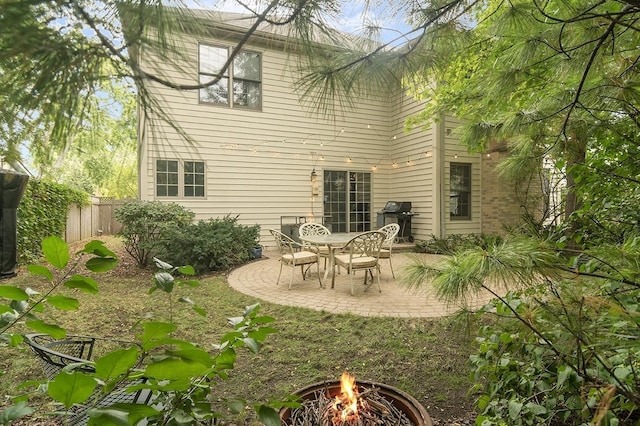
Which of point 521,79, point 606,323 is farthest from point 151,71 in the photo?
point 521,79

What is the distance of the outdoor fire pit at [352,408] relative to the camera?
53.3 inches

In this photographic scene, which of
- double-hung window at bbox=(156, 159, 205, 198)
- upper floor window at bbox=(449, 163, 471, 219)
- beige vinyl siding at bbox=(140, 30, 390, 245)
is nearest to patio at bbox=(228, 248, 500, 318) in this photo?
beige vinyl siding at bbox=(140, 30, 390, 245)

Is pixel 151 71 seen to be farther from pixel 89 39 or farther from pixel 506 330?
pixel 506 330

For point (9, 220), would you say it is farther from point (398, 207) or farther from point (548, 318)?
point (398, 207)

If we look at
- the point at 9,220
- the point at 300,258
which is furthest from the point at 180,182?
the point at 300,258

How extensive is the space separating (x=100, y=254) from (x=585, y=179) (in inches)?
106

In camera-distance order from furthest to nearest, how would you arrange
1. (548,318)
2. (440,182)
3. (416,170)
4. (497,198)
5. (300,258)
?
(416,170), (497,198), (440,182), (300,258), (548,318)

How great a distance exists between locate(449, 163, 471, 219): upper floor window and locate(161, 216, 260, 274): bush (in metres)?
5.79

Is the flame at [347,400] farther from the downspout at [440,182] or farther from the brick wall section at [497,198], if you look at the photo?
the brick wall section at [497,198]

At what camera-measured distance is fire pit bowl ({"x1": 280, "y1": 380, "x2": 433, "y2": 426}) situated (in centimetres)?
141

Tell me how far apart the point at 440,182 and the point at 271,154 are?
4.38 metres

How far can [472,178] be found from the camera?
8.98m

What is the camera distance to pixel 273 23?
1231 mm

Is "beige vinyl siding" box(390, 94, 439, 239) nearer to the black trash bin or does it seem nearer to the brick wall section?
the brick wall section
